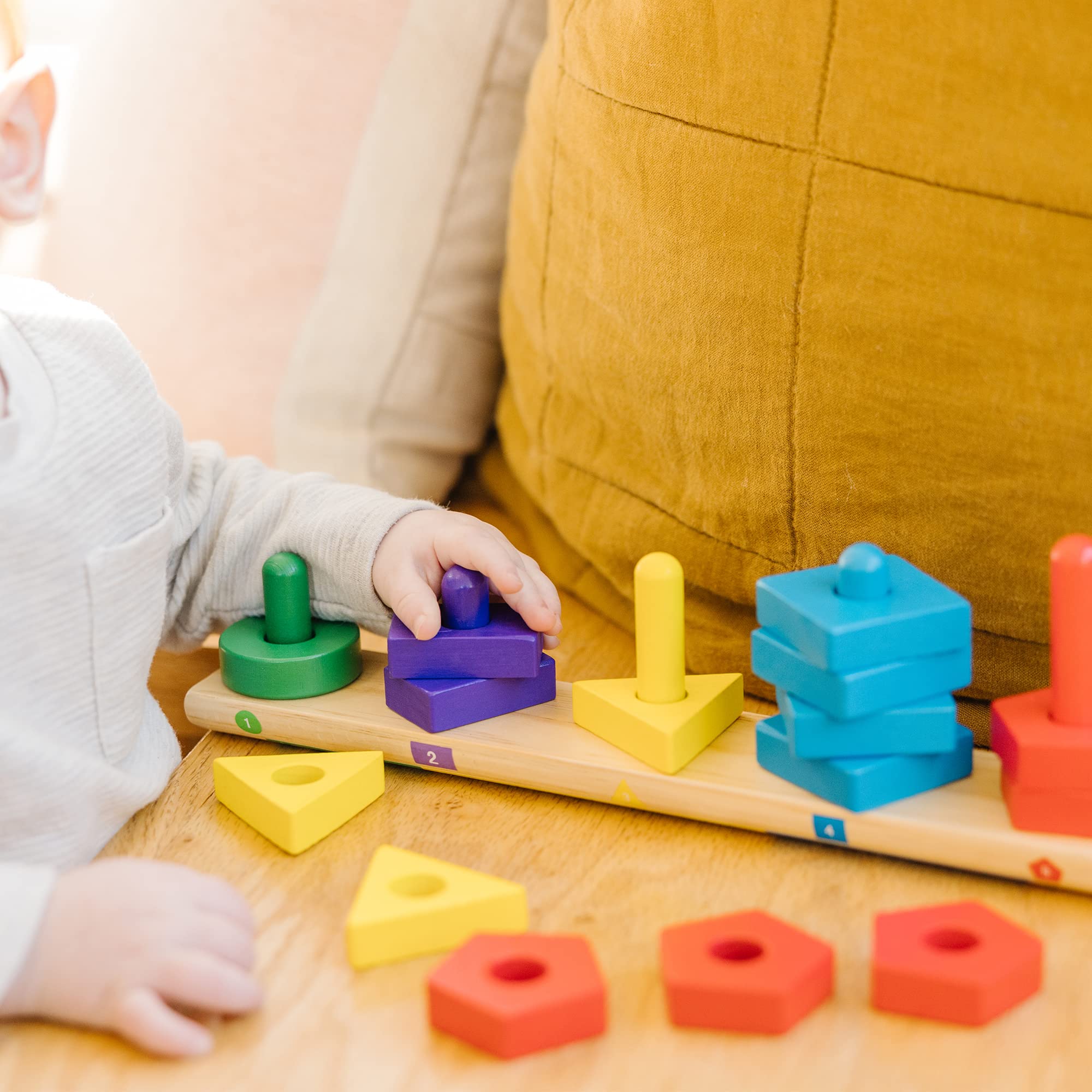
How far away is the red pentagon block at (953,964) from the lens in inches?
18.3

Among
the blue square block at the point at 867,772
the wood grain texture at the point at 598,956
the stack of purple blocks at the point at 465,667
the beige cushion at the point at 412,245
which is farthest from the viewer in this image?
the beige cushion at the point at 412,245

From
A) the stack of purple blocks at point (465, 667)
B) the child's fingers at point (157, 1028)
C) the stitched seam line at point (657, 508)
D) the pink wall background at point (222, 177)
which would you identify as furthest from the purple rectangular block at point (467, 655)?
the pink wall background at point (222, 177)

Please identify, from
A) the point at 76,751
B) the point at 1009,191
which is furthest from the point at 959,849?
the point at 76,751

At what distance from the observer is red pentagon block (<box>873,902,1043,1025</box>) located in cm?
47

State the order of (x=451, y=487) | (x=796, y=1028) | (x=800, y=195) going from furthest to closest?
(x=451, y=487), (x=800, y=195), (x=796, y=1028)

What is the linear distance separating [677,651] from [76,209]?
630 mm

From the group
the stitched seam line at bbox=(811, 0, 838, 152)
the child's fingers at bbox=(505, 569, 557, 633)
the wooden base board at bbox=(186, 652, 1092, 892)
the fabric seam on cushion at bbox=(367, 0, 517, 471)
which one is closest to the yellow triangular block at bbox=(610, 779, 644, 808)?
the wooden base board at bbox=(186, 652, 1092, 892)

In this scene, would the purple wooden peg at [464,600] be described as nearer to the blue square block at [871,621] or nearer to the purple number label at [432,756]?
the purple number label at [432,756]

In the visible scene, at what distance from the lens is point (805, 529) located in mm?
671

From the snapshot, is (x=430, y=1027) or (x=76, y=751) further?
(x=76, y=751)

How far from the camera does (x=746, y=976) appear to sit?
1.55 ft

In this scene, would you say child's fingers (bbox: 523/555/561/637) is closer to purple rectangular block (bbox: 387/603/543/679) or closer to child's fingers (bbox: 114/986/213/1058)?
purple rectangular block (bbox: 387/603/543/679)

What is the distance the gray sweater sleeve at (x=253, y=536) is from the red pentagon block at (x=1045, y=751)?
1.17 ft

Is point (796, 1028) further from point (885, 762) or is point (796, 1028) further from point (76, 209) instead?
point (76, 209)
